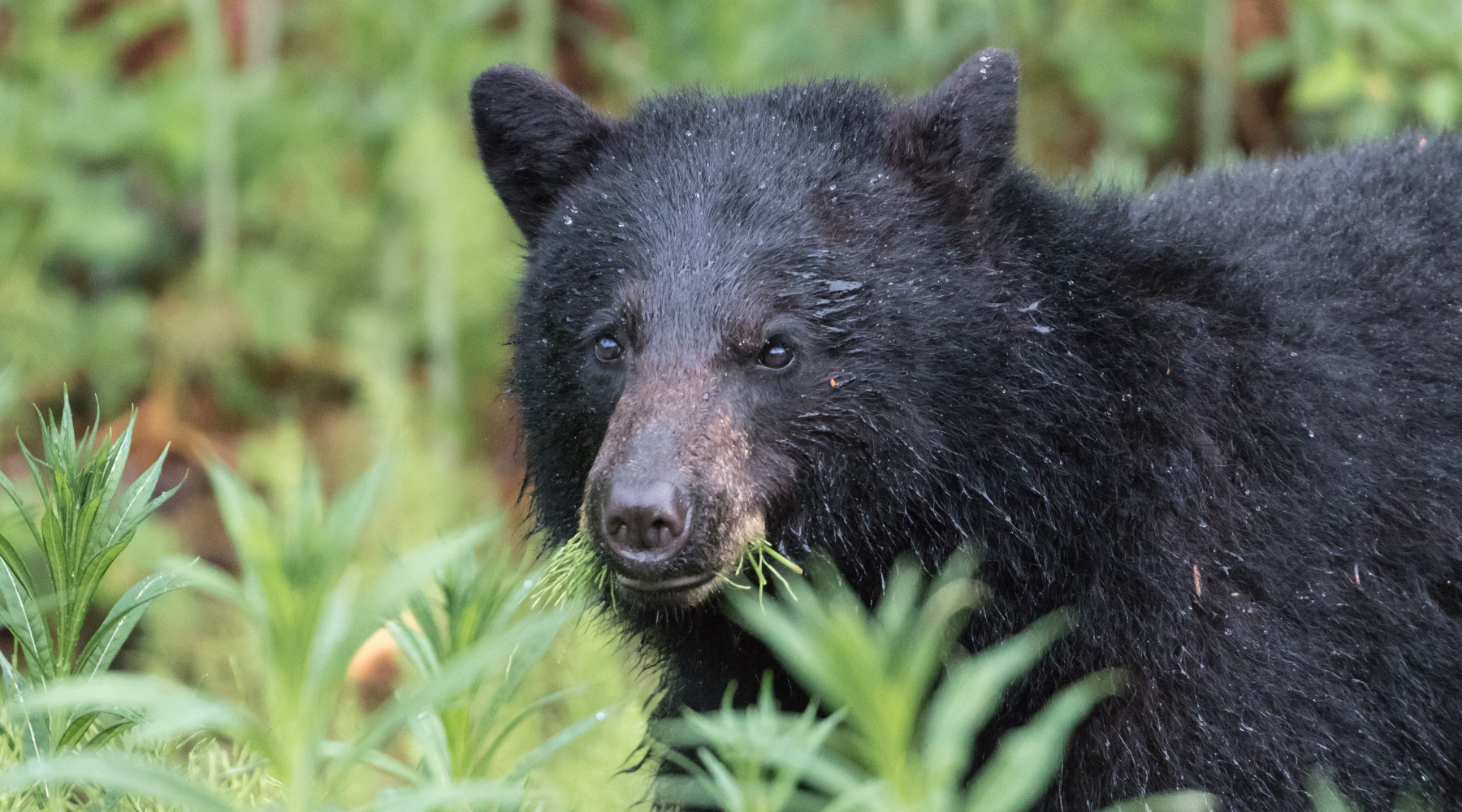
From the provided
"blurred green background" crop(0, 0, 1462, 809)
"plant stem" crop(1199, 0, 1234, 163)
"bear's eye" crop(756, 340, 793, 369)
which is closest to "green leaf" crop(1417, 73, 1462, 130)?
"blurred green background" crop(0, 0, 1462, 809)

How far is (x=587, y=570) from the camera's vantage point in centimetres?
312

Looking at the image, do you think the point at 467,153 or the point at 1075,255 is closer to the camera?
the point at 1075,255

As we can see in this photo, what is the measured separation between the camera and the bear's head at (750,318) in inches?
110

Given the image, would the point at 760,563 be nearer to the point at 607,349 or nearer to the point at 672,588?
Result: the point at 672,588

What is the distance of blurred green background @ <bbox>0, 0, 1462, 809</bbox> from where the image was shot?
19.5 feet

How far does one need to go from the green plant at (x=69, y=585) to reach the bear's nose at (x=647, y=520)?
755 millimetres

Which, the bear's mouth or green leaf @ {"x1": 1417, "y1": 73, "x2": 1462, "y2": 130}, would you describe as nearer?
the bear's mouth

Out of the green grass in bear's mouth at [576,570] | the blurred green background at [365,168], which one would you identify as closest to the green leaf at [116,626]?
the green grass in bear's mouth at [576,570]

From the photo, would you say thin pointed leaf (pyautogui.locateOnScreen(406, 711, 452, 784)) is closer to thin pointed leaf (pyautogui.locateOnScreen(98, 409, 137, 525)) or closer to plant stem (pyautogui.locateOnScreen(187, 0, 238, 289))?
thin pointed leaf (pyautogui.locateOnScreen(98, 409, 137, 525))

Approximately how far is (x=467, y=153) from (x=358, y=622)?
20.5 ft

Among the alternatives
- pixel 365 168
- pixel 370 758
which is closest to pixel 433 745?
pixel 370 758

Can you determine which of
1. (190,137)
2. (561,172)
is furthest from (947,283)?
(190,137)

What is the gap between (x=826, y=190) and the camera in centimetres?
309

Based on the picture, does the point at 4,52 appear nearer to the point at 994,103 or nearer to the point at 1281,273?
the point at 994,103
